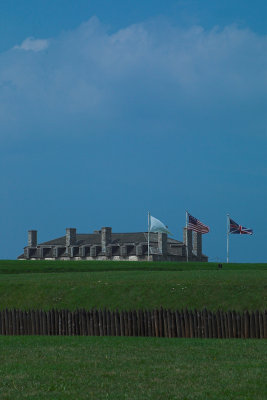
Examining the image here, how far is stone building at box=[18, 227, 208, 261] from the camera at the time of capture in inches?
3716

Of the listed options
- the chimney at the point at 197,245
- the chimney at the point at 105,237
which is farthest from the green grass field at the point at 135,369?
the chimney at the point at 197,245

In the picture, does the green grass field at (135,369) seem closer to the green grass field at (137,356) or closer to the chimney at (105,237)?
the green grass field at (137,356)

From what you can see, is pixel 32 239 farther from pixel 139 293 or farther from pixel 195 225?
pixel 139 293

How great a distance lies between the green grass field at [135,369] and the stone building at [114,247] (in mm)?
71861

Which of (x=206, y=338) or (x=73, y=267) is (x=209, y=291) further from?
(x=73, y=267)

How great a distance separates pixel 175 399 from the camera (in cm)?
1165

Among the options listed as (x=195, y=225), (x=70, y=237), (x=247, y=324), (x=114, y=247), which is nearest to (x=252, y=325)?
(x=247, y=324)

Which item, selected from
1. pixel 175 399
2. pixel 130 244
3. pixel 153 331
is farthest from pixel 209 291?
pixel 130 244

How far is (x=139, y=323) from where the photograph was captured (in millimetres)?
22359

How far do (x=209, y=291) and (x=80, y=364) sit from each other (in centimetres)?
1360

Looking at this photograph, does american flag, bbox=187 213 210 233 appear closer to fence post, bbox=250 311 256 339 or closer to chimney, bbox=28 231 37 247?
chimney, bbox=28 231 37 247

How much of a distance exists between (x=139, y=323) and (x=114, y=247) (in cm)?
7454

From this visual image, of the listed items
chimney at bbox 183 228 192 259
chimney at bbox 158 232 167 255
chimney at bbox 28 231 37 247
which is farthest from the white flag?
chimney at bbox 28 231 37 247

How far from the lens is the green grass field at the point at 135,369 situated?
1229cm
